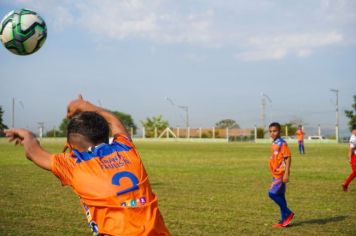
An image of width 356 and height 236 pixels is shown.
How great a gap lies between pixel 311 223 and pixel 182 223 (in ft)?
7.67

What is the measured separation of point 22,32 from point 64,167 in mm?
3589

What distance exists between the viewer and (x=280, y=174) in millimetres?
9234

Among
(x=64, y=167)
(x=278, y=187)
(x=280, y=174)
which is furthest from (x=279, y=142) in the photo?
(x=64, y=167)

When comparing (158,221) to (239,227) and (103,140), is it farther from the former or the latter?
(239,227)

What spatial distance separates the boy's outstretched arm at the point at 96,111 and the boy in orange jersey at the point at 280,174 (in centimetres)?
567

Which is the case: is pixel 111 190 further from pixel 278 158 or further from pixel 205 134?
pixel 205 134

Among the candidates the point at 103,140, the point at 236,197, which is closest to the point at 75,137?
the point at 103,140

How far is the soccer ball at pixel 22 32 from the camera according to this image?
634 centimetres

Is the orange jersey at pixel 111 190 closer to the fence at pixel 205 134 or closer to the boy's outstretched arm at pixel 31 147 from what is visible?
the boy's outstretched arm at pixel 31 147

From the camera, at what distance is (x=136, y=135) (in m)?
96.4

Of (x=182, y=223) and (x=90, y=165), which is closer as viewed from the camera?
(x=90, y=165)

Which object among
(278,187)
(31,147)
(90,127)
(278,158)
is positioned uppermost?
(90,127)

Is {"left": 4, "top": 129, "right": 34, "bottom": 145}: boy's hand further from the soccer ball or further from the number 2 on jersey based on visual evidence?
the soccer ball

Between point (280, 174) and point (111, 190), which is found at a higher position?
point (111, 190)
